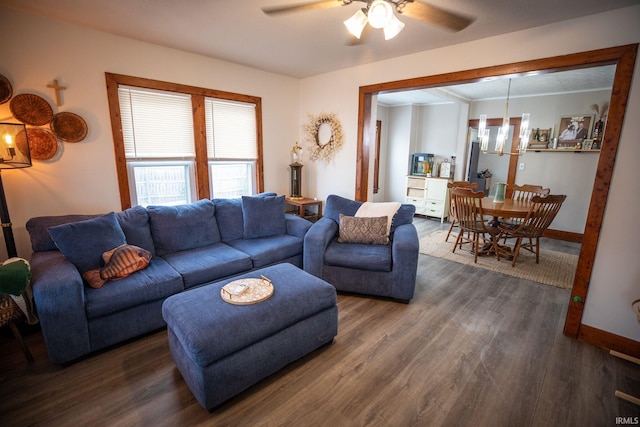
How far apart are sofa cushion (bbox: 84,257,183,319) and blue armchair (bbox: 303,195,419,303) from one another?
127 cm

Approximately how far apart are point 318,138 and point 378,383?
10.9 feet

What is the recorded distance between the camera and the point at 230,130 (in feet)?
12.5

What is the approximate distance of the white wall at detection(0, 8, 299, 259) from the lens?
2.43 m

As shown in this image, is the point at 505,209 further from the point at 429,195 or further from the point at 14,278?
the point at 14,278

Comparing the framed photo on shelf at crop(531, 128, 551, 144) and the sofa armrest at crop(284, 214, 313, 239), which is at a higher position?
the framed photo on shelf at crop(531, 128, 551, 144)

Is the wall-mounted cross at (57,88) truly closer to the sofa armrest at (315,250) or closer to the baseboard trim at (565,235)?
the sofa armrest at (315,250)

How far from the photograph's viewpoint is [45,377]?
189cm

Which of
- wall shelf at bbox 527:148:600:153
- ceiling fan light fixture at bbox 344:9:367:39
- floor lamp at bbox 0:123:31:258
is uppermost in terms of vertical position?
ceiling fan light fixture at bbox 344:9:367:39

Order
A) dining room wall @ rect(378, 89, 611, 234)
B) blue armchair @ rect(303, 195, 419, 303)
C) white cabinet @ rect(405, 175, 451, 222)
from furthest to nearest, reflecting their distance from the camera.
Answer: white cabinet @ rect(405, 175, 451, 222), dining room wall @ rect(378, 89, 611, 234), blue armchair @ rect(303, 195, 419, 303)

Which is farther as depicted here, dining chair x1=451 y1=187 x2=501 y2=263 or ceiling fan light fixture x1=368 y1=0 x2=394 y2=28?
dining chair x1=451 y1=187 x2=501 y2=263

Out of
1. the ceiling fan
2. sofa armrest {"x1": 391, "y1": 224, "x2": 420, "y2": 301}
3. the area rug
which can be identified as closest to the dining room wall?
the area rug

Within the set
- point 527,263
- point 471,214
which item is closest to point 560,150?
point 527,263

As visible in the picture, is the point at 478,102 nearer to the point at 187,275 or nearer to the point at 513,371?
the point at 513,371

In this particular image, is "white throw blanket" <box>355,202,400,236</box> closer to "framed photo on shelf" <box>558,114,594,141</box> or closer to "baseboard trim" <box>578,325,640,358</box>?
"baseboard trim" <box>578,325,640,358</box>
